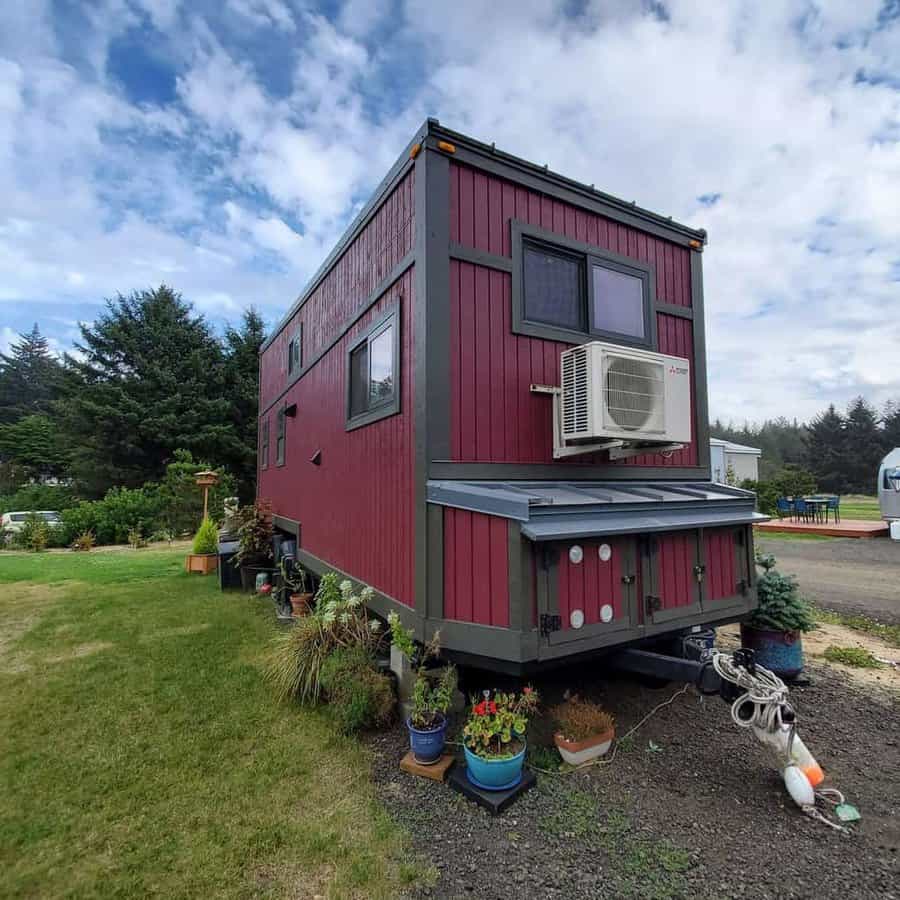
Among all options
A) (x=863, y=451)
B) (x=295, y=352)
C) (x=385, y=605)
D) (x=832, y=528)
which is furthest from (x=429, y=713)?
(x=863, y=451)

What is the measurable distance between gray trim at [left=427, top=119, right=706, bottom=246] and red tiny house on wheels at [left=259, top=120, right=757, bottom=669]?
2 cm

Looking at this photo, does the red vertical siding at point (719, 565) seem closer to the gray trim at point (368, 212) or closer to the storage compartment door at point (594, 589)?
the storage compartment door at point (594, 589)

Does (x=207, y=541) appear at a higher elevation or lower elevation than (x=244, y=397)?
lower

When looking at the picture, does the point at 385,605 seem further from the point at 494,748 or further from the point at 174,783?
the point at 174,783

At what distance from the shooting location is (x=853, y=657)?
4.45 m

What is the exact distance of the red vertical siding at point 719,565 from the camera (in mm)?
3482

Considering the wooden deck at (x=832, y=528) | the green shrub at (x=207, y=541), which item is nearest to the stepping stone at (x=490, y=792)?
the green shrub at (x=207, y=541)

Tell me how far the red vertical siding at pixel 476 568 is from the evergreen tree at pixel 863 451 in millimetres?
41209

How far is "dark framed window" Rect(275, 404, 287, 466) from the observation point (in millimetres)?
8305

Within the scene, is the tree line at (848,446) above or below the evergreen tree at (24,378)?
below

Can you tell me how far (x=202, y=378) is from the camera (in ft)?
73.1

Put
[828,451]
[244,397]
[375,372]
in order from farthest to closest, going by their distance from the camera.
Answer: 1. [828,451]
2. [244,397]
3. [375,372]

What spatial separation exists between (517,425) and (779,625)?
273 cm

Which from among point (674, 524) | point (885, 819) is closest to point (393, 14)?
point (674, 524)
